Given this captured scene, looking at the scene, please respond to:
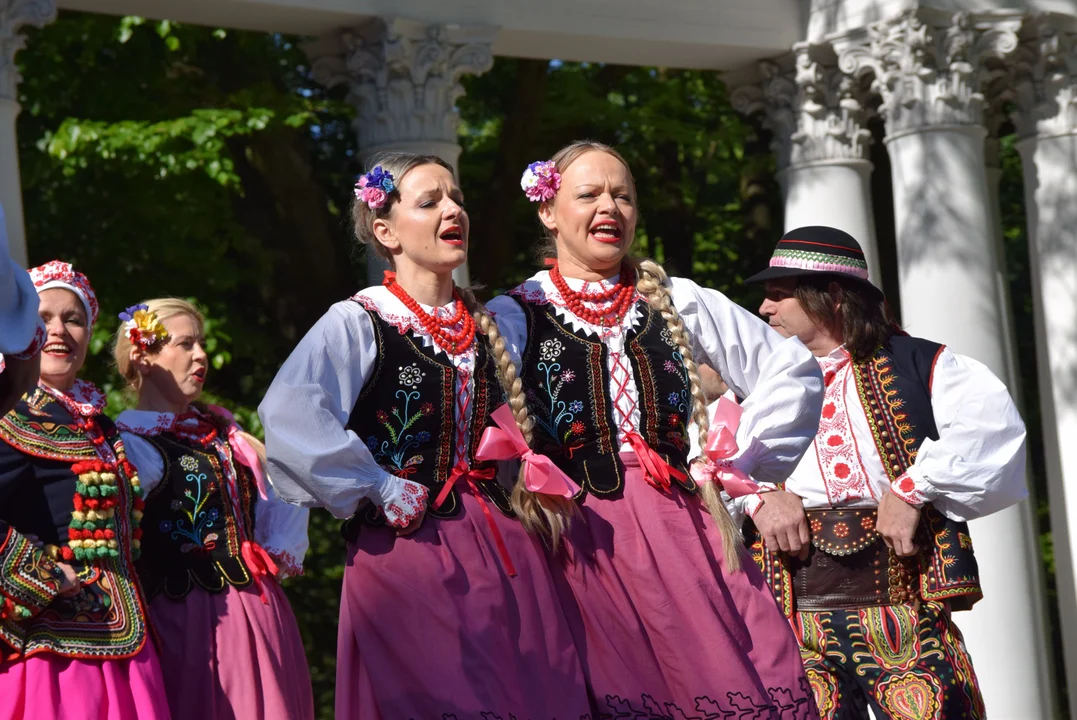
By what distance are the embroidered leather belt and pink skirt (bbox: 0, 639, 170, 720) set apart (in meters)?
2.00

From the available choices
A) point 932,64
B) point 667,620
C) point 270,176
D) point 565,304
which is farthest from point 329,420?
point 270,176

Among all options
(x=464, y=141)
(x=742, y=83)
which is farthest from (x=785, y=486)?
Answer: (x=464, y=141)

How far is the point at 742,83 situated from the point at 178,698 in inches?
241

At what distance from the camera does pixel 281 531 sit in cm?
638

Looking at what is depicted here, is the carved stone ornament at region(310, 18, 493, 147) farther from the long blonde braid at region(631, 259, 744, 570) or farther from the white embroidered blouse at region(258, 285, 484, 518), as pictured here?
the white embroidered blouse at region(258, 285, 484, 518)

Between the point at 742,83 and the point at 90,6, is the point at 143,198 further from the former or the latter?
the point at 742,83

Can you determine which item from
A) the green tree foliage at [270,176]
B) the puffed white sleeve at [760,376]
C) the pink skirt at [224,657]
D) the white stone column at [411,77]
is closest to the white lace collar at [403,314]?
the puffed white sleeve at [760,376]

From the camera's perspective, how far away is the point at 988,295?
9.45 metres

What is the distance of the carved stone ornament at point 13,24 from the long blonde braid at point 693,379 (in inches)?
167

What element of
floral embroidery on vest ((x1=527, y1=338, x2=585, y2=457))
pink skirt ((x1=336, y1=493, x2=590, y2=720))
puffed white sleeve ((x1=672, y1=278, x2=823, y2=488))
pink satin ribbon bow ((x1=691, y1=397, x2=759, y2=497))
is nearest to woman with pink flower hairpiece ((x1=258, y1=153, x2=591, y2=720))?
pink skirt ((x1=336, y1=493, x2=590, y2=720))

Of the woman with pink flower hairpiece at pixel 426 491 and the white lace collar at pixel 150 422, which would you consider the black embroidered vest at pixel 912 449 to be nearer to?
the woman with pink flower hairpiece at pixel 426 491

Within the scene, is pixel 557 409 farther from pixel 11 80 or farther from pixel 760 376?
pixel 11 80

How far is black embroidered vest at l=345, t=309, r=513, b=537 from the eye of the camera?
4273mm

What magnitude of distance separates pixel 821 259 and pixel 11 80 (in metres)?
4.24
